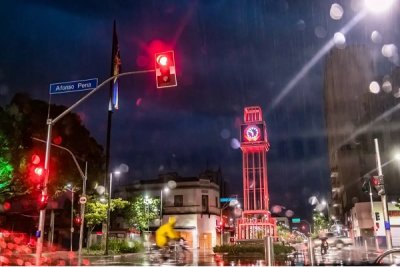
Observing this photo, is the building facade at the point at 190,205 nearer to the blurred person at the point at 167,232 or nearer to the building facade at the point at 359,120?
the building facade at the point at 359,120

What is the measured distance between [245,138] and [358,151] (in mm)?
40858

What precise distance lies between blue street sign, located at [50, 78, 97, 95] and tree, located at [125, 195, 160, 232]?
4384cm

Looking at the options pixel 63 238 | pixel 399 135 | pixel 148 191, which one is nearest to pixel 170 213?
pixel 148 191

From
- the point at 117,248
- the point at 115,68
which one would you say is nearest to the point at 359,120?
the point at 117,248

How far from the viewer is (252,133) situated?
45781 millimetres

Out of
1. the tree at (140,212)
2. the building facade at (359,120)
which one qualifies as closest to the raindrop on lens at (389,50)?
the building facade at (359,120)

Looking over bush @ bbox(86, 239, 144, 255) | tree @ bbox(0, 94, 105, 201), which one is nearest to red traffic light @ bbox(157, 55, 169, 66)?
tree @ bbox(0, 94, 105, 201)

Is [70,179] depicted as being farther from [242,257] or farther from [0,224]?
[242,257]

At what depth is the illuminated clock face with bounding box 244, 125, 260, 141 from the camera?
45.5 meters

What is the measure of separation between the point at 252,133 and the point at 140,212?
2241 cm

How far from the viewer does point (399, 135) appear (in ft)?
229

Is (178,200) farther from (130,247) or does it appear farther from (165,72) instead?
(165,72)

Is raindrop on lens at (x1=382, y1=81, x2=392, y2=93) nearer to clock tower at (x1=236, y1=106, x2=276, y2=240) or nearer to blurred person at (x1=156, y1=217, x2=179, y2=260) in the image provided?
clock tower at (x1=236, y1=106, x2=276, y2=240)

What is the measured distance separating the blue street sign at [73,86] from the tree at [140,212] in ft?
144
